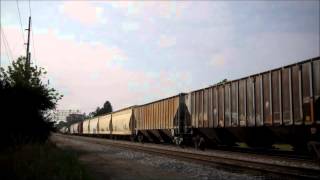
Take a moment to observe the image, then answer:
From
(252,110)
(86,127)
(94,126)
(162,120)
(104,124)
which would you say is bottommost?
(86,127)

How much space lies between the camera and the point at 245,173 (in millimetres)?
14508

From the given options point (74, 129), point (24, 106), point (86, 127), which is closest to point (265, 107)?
point (24, 106)

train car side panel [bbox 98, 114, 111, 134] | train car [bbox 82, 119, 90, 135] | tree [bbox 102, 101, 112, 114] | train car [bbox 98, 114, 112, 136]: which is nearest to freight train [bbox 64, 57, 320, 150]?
train car [bbox 98, 114, 112, 136]

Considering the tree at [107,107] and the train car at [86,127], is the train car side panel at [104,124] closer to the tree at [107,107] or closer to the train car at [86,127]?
the train car at [86,127]

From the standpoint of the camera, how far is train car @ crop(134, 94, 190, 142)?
31125 mm

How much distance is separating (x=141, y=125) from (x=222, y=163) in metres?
25.4

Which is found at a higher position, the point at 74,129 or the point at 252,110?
the point at 252,110

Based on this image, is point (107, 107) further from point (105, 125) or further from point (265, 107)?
point (265, 107)

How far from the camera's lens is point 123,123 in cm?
5094

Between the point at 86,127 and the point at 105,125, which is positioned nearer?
the point at 105,125

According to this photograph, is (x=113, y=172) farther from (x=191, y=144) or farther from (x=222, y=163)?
(x=191, y=144)

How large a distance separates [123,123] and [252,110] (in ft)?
100

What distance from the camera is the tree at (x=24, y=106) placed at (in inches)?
834

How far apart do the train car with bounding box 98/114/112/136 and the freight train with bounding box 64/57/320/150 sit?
25.2m
